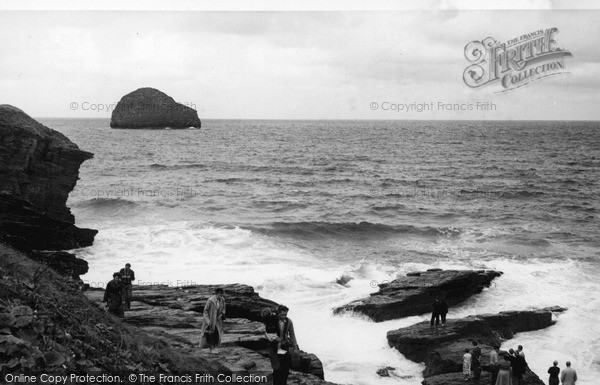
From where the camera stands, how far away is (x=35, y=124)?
2389cm

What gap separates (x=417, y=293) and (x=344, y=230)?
15.3m

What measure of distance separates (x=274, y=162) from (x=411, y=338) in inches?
2369

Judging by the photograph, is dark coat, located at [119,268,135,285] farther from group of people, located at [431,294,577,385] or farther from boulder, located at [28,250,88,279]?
group of people, located at [431,294,577,385]

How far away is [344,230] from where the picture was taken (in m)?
35.8

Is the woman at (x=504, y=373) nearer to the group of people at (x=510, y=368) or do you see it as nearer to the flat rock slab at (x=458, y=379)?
the group of people at (x=510, y=368)

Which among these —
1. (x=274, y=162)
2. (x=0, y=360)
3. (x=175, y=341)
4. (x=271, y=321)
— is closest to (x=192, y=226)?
(x=175, y=341)

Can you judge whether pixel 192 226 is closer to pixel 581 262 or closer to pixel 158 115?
pixel 581 262

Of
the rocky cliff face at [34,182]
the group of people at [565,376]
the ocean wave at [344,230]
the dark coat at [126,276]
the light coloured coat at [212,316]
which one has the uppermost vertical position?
the rocky cliff face at [34,182]

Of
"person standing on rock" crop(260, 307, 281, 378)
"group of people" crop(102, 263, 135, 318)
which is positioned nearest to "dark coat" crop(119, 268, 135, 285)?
"group of people" crop(102, 263, 135, 318)

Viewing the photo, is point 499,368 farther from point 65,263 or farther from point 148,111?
point 148,111

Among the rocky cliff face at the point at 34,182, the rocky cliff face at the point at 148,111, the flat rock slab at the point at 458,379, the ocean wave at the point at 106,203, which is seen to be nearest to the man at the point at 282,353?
the flat rock slab at the point at 458,379

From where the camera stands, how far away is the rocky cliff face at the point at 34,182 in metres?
21.8

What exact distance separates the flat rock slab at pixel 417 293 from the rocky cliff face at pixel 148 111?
477 feet

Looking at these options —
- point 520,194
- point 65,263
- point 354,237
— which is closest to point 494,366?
point 65,263
